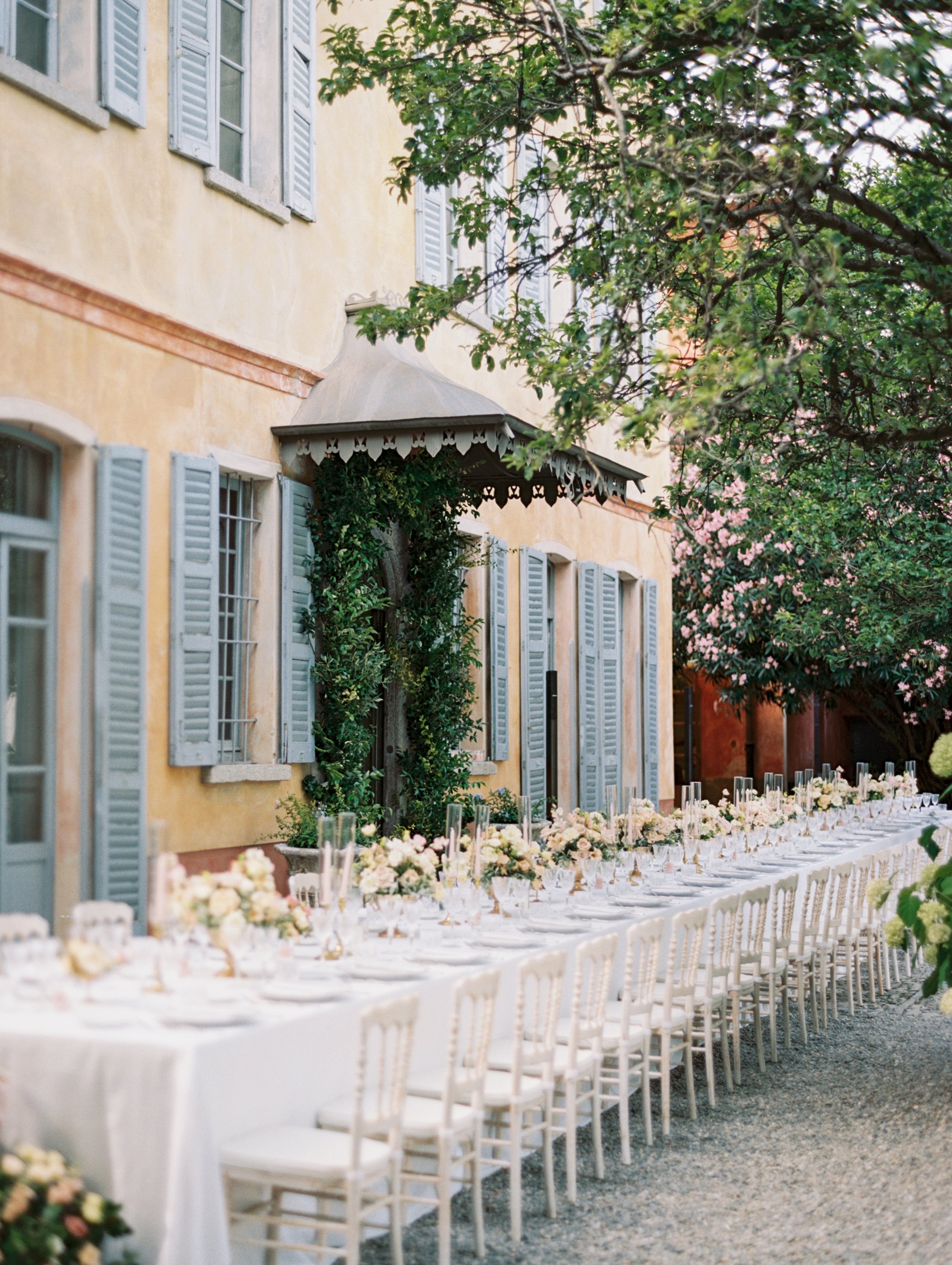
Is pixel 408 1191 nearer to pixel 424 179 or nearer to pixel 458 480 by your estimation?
pixel 424 179

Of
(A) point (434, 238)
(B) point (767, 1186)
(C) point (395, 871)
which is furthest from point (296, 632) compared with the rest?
(B) point (767, 1186)

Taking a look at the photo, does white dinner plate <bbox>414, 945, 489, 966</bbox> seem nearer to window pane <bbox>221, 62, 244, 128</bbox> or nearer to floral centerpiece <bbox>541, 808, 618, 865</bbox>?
floral centerpiece <bbox>541, 808, 618, 865</bbox>

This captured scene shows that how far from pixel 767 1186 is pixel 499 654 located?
6854 mm

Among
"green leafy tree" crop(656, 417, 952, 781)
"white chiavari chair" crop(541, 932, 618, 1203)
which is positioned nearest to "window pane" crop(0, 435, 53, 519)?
"green leafy tree" crop(656, 417, 952, 781)

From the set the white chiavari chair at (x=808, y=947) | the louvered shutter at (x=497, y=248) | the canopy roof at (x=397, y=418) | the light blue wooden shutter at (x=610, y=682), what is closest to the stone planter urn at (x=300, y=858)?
the canopy roof at (x=397, y=418)

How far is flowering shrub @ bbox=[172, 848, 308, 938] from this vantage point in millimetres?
4246

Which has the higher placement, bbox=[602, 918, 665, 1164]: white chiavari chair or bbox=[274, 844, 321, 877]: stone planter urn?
bbox=[274, 844, 321, 877]: stone planter urn

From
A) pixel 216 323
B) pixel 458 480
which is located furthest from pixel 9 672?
pixel 458 480

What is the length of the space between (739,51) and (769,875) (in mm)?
4477

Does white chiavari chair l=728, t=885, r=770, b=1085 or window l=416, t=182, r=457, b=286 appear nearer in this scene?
white chiavari chair l=728, t=885, r=770, b=1085

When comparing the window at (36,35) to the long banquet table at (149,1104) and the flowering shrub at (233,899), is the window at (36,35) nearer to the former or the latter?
the flowering shrub at (233,899)

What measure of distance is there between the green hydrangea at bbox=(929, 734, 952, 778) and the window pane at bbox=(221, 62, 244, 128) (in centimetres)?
560

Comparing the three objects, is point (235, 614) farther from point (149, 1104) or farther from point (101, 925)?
point (149, 1104)

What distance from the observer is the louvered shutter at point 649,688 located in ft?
50.8
